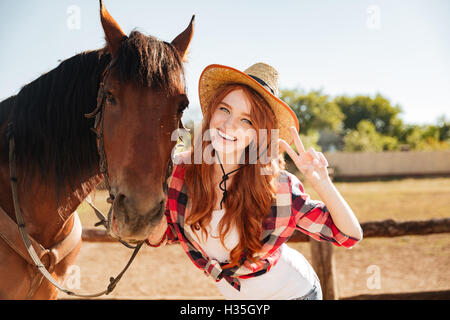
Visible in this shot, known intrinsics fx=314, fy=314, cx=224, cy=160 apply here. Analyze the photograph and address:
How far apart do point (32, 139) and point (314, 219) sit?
164 centimetres

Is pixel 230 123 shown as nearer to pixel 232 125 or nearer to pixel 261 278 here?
pixel 232 125

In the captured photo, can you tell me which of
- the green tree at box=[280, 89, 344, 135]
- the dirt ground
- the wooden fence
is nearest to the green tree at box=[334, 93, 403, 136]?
the green tree at box=[280, 89, 344, 135]

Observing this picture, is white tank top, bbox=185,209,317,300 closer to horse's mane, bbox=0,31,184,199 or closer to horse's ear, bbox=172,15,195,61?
horse's mane, bbox=0,31,184,199

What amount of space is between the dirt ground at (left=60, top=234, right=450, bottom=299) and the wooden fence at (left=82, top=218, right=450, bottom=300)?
854 mm

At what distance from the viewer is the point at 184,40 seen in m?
1.93

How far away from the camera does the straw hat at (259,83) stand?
70.6 inches

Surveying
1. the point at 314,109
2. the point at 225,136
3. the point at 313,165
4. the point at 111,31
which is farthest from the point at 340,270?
the point at 314,109

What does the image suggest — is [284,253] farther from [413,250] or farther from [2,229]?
[413,250]

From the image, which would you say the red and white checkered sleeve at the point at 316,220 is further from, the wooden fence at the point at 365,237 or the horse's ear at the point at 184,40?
the wooden fence at the point at 365,237

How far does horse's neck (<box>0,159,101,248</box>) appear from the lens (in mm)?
1771

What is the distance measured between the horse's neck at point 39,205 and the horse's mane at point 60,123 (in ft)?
0.18

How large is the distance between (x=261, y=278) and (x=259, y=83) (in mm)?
1089

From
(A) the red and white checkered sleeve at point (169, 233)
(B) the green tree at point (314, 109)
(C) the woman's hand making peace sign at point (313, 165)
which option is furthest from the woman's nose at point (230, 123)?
(B) the green tree at point (314, 109)

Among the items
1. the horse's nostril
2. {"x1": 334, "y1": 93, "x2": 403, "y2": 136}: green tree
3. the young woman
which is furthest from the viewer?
{"x1": 334, "y1": 93, "x2": 403, "y2": 136}: green tree
